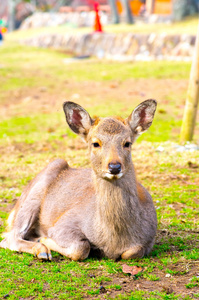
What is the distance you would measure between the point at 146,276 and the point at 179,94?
9.92 m

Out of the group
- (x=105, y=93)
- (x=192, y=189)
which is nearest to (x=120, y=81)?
(x=105, y=93)

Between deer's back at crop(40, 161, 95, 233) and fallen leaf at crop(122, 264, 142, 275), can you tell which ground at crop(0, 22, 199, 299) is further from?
deer's back at crop(40, 161, 95, 233)

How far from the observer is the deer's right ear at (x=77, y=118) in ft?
16.7

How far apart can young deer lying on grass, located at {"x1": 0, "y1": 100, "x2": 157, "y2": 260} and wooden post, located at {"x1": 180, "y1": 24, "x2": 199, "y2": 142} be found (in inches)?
156

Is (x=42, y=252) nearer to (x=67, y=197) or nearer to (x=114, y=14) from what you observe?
(x=67, y=197)

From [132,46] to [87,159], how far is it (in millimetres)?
13513

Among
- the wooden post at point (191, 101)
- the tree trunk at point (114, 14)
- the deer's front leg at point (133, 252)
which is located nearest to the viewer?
the deer's front leg at point (133, 252)

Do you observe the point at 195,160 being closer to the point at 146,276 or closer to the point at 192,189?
the point at 192,189

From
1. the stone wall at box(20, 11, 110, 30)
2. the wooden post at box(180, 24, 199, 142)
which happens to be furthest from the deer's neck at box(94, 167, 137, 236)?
the stone wall at box(20, 11, 110, 30)

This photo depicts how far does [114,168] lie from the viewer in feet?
14.6

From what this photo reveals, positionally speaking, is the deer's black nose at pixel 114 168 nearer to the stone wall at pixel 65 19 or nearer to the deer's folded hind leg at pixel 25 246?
the deer's folded hind leg at pixel 25 246

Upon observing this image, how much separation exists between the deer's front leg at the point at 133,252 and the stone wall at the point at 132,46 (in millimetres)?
15297

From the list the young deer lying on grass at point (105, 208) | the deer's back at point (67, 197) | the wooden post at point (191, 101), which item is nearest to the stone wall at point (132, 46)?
the wooden post at point (191, 101)

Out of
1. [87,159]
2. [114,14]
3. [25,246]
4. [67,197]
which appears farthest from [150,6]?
[25,246]
